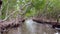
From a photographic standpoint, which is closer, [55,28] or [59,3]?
[55,28]

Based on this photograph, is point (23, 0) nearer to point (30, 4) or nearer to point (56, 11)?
point (30, 4)

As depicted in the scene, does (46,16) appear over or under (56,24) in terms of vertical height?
under

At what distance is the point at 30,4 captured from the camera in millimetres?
29625

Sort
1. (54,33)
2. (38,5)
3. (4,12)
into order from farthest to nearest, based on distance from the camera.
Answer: (38,5) < (4,12) < (54,33)

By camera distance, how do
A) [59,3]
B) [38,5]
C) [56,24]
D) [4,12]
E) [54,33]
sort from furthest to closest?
1. [38,5]
2. [59,3]
3. [4,12]
4. [56,24]
5. [54,33]

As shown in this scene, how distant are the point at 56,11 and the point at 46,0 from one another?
257 cm

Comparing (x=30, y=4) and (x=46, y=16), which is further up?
(x=30, y=4)

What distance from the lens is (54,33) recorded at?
16594 mm

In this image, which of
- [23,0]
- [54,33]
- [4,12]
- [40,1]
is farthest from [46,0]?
[54,33]

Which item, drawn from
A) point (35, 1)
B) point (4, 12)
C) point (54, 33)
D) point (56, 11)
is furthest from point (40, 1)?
point (54, 33)

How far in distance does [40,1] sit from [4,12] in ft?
30.6

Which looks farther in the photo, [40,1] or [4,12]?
[40,1]

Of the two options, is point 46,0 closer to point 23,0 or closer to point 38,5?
point 38,5

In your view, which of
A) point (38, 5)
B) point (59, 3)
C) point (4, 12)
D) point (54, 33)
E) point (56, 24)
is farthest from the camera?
point (38, 5)
